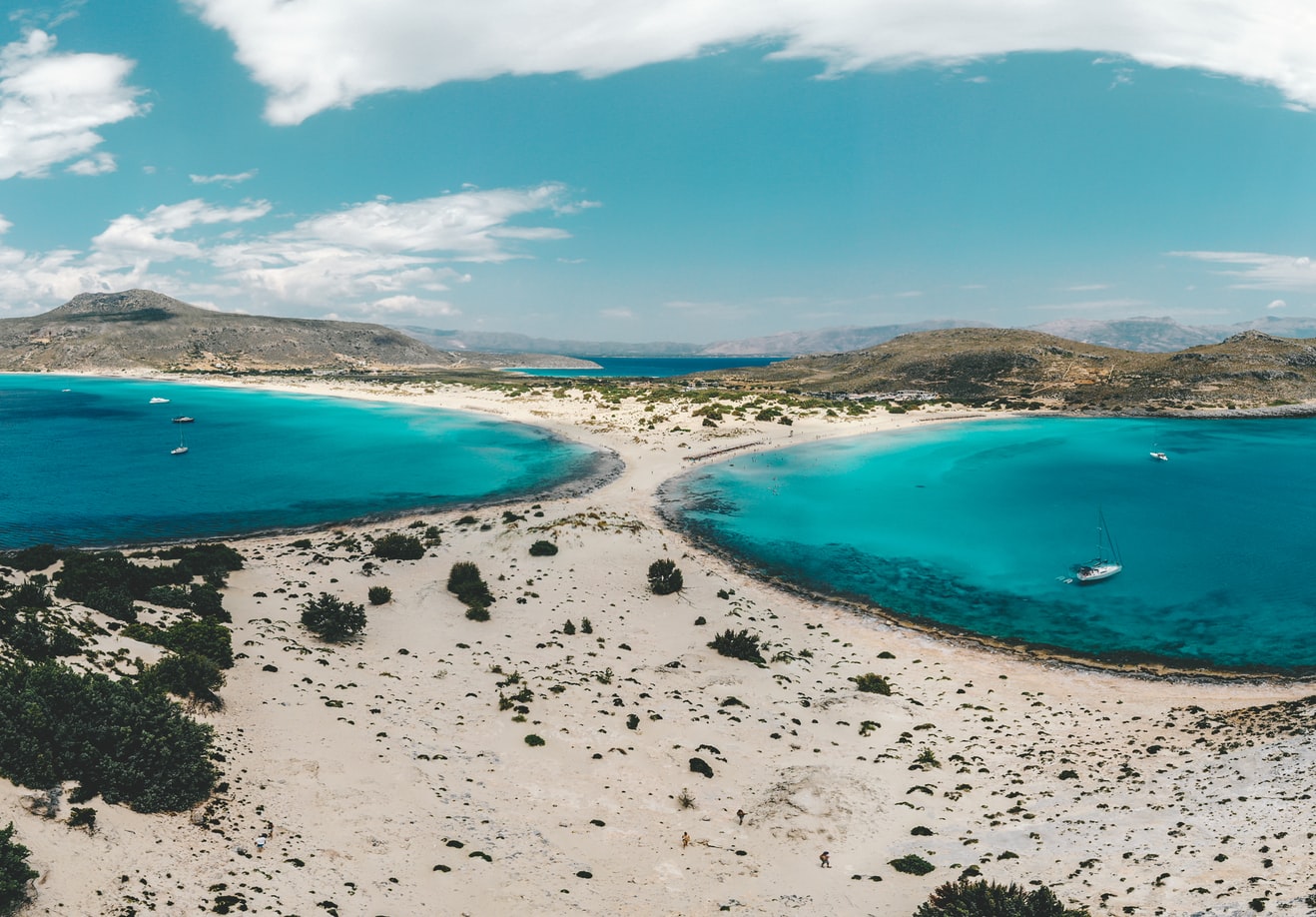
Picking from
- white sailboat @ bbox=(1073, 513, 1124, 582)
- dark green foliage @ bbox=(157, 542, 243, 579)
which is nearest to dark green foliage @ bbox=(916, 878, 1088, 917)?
white sailboat @ bbox=(1073, 513, 1124, 582)

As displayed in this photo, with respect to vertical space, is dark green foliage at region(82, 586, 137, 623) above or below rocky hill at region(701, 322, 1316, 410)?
below

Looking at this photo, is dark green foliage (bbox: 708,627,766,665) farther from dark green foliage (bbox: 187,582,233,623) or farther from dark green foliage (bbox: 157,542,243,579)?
dark green foliage (bbox: 157,542,243,579)

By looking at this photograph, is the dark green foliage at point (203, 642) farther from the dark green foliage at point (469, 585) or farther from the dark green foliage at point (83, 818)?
the dark green foliage at point (469, 585)

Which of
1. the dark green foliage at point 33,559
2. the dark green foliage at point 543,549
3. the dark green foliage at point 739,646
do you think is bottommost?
the dark green foliage at point 739,646

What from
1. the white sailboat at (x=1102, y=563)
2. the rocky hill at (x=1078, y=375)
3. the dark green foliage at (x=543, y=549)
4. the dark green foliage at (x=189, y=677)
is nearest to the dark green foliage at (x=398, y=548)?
the dark green foliage at (x=543, y=549)

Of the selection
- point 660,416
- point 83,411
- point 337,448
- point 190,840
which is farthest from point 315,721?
point 83,411

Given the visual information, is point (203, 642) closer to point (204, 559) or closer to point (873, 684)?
point (204, 559)

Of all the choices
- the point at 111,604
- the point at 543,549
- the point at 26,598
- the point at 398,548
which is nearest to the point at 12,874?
the point at 26,598
